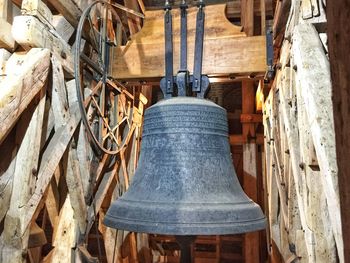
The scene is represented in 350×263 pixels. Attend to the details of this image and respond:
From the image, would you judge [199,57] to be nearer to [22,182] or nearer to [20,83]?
[20,83]

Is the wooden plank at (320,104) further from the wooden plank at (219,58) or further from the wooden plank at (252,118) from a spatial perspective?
the wooden plank at (252,118)

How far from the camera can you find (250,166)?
5914 millimetres

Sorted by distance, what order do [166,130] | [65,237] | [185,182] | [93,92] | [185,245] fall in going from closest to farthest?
[185,182] < [166,130] < [185,245] < [65,237] < [93,92]

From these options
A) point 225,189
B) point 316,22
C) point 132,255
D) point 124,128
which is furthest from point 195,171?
point 132,255

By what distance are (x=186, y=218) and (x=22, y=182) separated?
1.21 metres

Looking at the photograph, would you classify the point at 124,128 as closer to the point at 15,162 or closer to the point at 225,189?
the point at 15,162

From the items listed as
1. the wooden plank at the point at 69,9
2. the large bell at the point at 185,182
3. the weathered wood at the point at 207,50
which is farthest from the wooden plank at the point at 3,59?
the weathered wood at the point at 207,50

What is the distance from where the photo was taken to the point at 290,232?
260cm

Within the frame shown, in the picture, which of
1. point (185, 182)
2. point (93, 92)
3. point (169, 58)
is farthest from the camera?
point (93, 92)

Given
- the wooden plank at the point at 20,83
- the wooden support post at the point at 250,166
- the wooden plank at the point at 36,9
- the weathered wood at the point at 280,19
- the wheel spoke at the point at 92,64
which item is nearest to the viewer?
the wooden plank at the point at 20,83

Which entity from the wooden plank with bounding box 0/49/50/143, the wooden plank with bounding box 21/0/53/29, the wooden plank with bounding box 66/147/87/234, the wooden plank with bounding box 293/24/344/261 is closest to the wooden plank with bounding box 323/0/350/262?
the wooden plank with bounding box 293/24/344/261

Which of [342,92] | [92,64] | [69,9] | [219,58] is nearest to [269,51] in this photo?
[219,58]

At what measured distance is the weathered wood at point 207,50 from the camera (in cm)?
338

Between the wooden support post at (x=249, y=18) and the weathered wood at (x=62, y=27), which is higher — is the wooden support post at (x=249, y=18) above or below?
above
